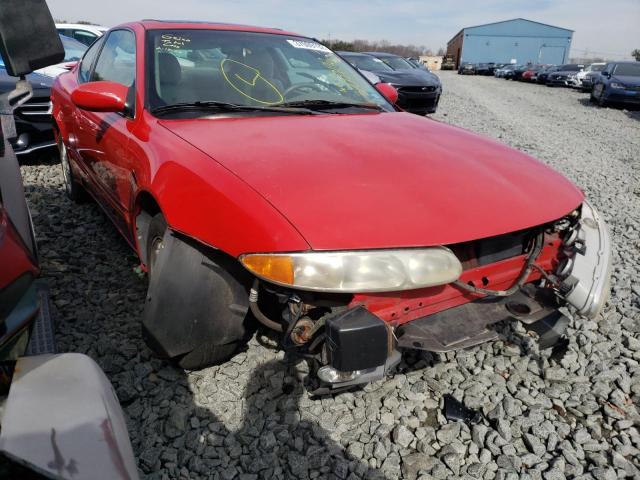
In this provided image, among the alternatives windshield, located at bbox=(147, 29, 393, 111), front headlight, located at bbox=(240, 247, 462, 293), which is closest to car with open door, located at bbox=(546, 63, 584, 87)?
windshield, located at bbox=(147, 29, 393, 111)

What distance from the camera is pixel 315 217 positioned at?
1502mm

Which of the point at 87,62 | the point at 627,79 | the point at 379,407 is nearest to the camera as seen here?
the point at 379,407

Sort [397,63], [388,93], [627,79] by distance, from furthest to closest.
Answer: [627,79]
[397,63]
[388,93]

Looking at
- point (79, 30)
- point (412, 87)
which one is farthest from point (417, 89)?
point (79, 30)

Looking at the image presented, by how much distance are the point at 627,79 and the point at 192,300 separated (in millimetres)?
15590

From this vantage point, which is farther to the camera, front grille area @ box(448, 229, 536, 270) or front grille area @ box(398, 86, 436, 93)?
front grille area @ box(398, 86, 436, 93)

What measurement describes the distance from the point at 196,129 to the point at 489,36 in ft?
190

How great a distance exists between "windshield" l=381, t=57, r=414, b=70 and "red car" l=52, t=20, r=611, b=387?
358 inches

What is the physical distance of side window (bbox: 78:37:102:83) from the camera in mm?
3471

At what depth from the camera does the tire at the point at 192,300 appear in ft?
6.02

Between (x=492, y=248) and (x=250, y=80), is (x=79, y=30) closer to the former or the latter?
(x=250, y=80)

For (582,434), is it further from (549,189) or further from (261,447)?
(261,447)

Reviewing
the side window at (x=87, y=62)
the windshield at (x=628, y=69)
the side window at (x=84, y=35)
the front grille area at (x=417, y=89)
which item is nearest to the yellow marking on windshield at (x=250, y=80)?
the side window at (x=87, y=62)

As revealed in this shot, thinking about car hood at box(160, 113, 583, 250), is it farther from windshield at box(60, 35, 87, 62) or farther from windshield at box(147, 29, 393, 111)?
windshield at box(60, 35, 87, 62)
